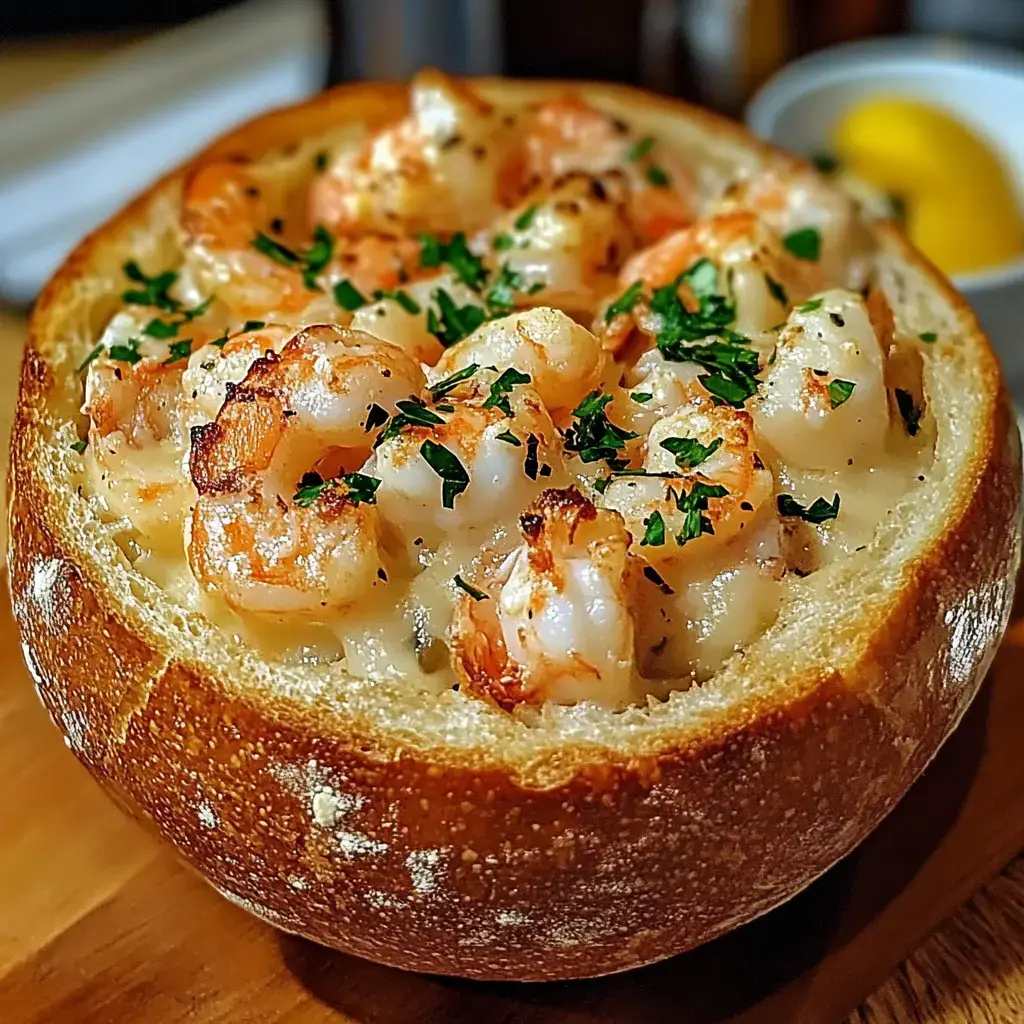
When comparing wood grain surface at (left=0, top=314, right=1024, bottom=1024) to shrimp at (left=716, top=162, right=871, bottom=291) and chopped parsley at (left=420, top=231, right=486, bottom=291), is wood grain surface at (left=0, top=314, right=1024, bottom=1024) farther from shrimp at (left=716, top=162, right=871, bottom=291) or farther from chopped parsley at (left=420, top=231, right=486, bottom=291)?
chopped parsley at (left=420, top=231, right=486, bottom=291)

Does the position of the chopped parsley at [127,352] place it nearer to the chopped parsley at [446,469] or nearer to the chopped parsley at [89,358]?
the chopped parsley at [89,358]

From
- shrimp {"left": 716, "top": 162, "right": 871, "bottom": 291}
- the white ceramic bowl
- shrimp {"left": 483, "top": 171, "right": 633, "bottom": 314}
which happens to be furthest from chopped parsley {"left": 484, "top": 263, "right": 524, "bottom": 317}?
the white ceramic bowl

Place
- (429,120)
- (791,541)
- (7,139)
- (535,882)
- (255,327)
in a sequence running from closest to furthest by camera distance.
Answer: (535,882) < (791,541) < (255,327) < (429,120) < (7,139)

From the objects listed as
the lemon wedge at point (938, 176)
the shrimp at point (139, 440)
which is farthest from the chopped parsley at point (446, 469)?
the lemon wedge at point (938, 176)

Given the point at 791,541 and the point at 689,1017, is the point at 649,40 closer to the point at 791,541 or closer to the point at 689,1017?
the point at 791,541

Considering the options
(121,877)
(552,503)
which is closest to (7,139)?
(121,877)

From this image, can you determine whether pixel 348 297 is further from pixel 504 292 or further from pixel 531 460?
pixel 531 460

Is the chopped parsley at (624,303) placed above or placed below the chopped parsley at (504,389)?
below
